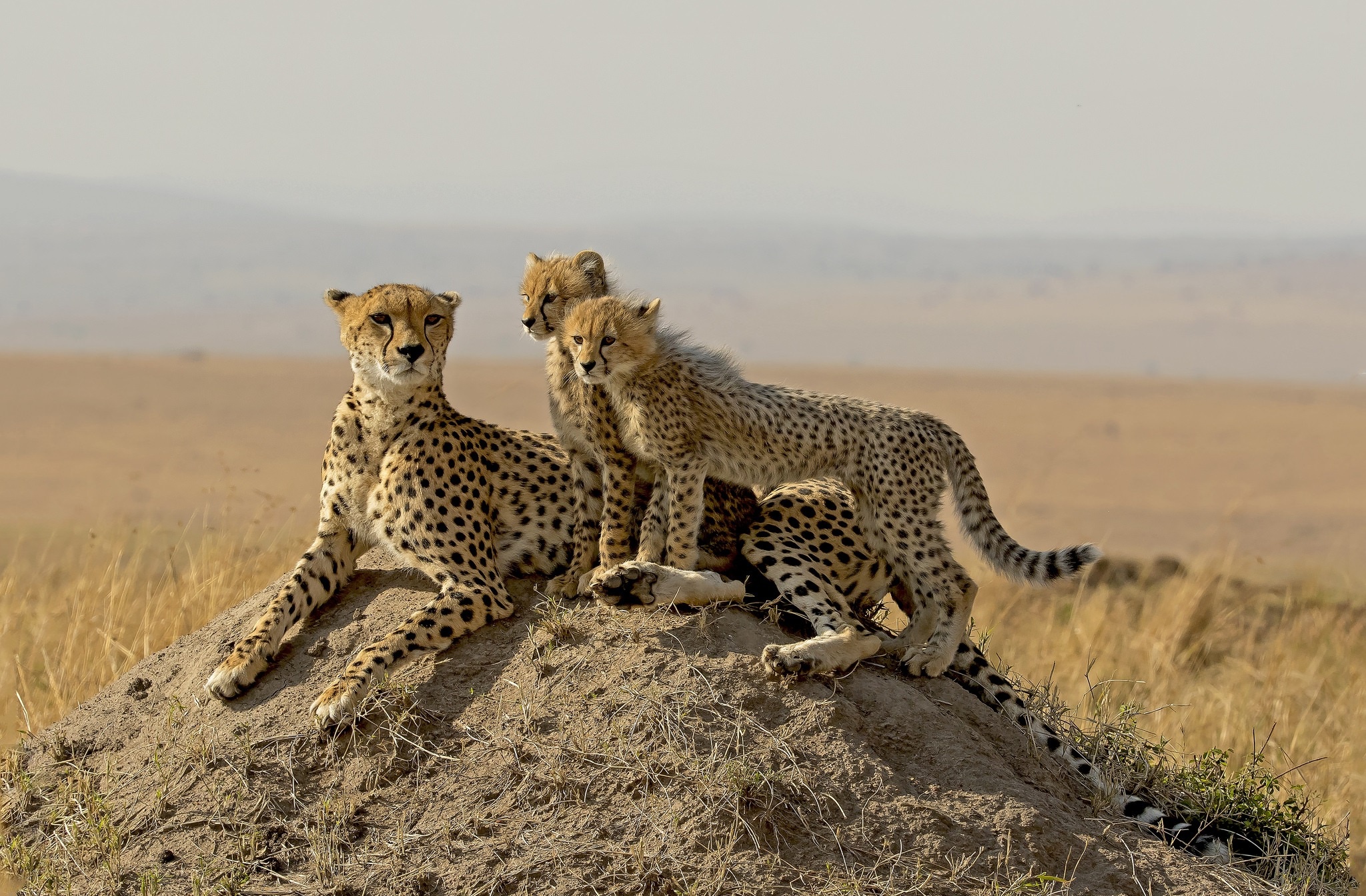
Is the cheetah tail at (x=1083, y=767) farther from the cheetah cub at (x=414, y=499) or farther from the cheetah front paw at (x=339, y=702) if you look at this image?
the cheetah front paw at (x=339, y=702)

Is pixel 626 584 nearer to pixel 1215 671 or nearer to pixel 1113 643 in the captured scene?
pixel 1113 643

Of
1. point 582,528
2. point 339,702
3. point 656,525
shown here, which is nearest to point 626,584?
point 656,525

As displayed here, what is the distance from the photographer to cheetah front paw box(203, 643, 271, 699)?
4621 millimetres

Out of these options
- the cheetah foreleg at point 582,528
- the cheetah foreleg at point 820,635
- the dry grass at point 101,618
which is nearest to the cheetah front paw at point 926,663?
the cheetah foreleg at point 820,635

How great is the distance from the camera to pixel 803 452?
498 cm

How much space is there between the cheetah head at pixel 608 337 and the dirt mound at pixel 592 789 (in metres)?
0.86

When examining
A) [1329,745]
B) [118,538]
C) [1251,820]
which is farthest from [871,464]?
[118,538]

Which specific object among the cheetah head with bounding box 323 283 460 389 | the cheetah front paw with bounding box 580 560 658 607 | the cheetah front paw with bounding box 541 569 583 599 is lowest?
the cheetah front paw with bounding box 541 569 583 599

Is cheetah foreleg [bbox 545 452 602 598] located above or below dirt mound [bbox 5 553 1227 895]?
above

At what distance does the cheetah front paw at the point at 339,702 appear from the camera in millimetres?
4289

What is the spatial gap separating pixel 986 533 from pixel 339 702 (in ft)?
7.62

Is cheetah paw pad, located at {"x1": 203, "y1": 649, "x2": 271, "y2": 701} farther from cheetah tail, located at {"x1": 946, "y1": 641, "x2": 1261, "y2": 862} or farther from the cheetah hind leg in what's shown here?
cheetah tail, located at {"x1": 946, "y1": 641, "x2": 1261, "y2": 862}

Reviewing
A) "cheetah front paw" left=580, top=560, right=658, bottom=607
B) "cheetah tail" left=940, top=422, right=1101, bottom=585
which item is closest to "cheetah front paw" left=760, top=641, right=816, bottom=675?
"cheetah front paw" left=580, top=560, right=658, bottom=607

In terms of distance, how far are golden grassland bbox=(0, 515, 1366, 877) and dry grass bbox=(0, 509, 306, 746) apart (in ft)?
0.05
